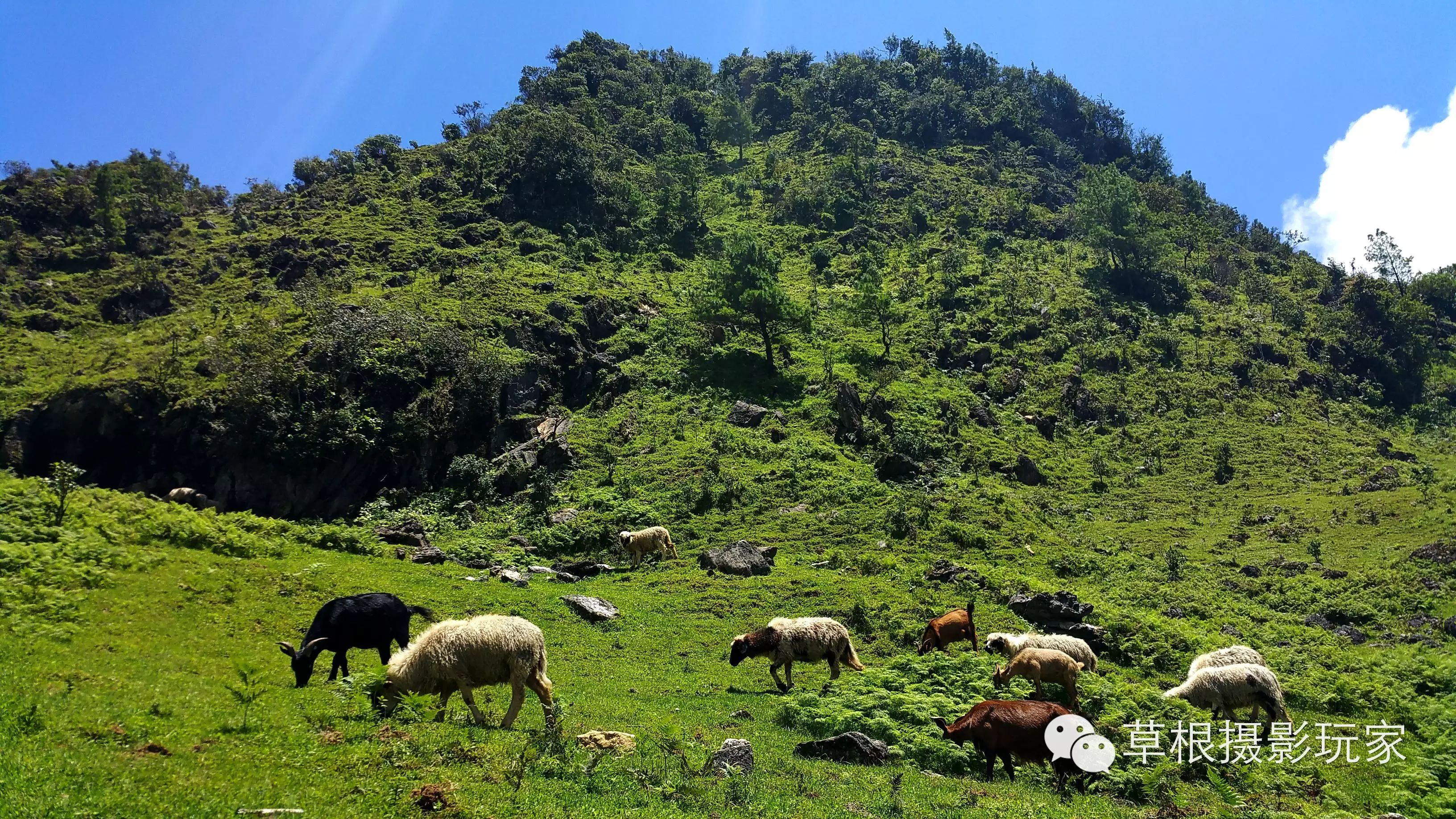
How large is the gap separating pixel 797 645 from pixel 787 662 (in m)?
0.54

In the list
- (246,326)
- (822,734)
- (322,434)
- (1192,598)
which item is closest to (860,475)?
(1192,598)

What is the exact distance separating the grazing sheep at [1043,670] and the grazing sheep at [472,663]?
11.0 metres

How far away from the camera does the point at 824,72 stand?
527 ft

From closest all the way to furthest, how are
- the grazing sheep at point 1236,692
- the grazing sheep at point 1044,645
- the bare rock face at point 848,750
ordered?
the bare rock face at point 848,750 → the grazing sheep at point 1236,692 → the grazing sheep at point 1044,645

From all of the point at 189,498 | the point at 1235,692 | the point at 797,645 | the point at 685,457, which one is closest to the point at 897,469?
the point at 685,457

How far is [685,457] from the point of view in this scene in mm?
48625

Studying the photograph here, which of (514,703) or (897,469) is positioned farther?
(897,469)

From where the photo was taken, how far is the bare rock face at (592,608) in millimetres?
25125

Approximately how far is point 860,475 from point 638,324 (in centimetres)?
3061

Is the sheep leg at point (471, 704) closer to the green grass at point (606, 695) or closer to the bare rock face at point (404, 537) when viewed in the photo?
the green grass at point (606, 695)

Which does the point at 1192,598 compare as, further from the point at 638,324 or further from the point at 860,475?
the point at 638,324

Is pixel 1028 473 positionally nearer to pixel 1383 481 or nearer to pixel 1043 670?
pixel 1383 481

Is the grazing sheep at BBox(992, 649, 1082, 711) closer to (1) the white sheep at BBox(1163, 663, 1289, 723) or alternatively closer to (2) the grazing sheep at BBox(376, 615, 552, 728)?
(1) the white sheep at BBox(1163, 663, 1289, 723)

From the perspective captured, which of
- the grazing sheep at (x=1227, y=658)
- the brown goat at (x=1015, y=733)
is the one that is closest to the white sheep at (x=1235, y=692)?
the grazing sheep at (x=1227, y=658)
